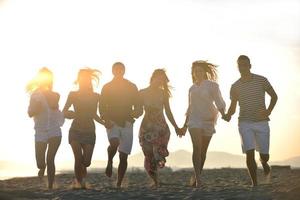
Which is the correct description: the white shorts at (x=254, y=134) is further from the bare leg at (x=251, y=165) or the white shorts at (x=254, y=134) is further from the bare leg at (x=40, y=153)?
the bare leg at (x=40, y=153)

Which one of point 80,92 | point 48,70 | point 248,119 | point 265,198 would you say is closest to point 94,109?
point 80,92

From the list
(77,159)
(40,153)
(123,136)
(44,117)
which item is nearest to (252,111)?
(123,136)

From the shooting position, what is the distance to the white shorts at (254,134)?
1093 cm

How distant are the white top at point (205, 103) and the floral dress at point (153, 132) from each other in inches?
35.6

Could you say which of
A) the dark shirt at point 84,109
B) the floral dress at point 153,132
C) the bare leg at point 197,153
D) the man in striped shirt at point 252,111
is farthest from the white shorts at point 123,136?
the man in striped shirt at point 252,111

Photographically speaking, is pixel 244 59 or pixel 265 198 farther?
pixel 244 59

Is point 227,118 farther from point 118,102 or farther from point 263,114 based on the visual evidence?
point 118,102

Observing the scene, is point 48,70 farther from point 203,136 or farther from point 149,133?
point 203,136

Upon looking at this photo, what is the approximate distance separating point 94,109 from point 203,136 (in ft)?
7.59

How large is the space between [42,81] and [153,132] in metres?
2.64

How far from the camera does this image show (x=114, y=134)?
39.3 feet

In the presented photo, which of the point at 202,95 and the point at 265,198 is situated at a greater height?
the point at 202,95

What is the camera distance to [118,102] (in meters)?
12.2

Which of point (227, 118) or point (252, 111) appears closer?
point (252, 111)
